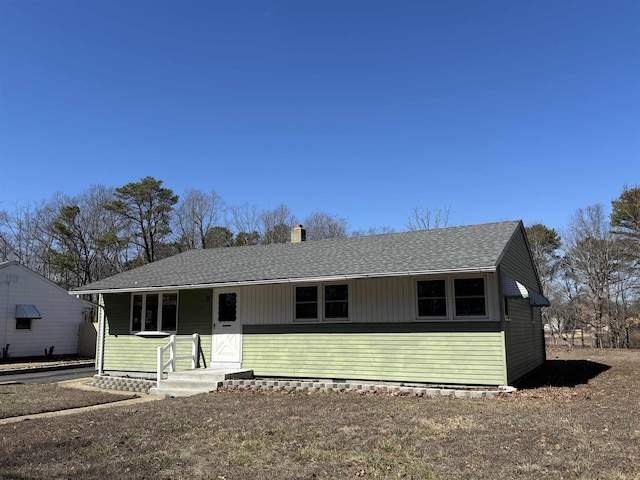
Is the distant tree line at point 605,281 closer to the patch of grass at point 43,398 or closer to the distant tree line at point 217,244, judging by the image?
the distant tree line at point 217,244

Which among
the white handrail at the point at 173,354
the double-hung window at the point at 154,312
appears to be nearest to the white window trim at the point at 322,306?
the white handrail at the point at 173,354

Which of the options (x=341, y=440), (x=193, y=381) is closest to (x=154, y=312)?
(x=193, y=381)

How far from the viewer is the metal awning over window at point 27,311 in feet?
71.1

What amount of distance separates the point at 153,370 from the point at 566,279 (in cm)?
3133

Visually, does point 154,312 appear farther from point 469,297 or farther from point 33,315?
point 33,315

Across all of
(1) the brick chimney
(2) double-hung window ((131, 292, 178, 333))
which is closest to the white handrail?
(2) double-hung window ((131, 292, 178, 333))

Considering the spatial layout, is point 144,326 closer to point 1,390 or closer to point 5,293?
point 1,390

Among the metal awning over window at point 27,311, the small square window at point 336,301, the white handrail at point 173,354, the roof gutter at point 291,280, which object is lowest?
the white handrail at point 173,354

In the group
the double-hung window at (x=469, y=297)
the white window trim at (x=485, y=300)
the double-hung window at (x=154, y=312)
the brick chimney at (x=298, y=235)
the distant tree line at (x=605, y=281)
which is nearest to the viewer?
the white window trim at (x=485, y=300)

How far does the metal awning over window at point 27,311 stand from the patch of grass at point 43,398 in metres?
9.77

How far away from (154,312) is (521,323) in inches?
417

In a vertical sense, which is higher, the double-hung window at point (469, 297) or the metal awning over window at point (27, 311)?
the double-hung window at point (469, 297)

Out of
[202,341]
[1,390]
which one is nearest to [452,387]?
[202,341]

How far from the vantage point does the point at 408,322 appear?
11.2 m
